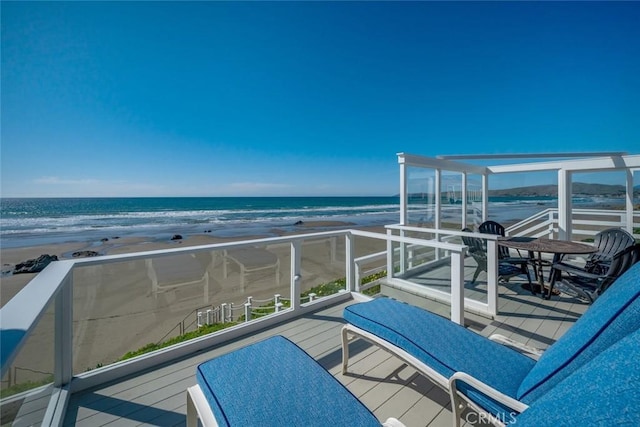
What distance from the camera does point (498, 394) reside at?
1.09 metres

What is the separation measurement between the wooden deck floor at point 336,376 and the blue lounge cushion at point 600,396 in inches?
44.1

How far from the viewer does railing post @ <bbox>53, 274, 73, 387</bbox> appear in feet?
5.30

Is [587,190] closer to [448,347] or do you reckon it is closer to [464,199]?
[464,199]

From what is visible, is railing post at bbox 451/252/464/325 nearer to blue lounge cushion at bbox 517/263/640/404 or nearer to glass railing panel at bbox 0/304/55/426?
blue lounge cushion at bbox 517/263/640/404

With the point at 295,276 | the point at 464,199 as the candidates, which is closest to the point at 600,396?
the point at 295,276

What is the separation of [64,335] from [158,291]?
2.45 ft

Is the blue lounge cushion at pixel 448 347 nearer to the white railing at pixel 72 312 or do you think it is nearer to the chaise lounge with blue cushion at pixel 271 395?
the chaise lounge with blue cushion at pixel 271 395

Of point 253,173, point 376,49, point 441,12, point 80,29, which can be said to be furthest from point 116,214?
point 441,12

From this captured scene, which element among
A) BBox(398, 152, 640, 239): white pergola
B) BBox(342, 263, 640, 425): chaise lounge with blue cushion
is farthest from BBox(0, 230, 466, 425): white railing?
BBox(398, 152, 640, 239): white pergola

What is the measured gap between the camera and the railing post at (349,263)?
3.37 metres

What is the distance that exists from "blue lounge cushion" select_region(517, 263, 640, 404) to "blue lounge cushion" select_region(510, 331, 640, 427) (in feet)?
1.03

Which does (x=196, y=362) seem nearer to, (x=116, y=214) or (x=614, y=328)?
(x=614, y=328)

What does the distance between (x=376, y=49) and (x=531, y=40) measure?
337cm

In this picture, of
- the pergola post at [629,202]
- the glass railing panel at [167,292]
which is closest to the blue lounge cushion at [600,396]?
the glass railing panel at [167,292]
